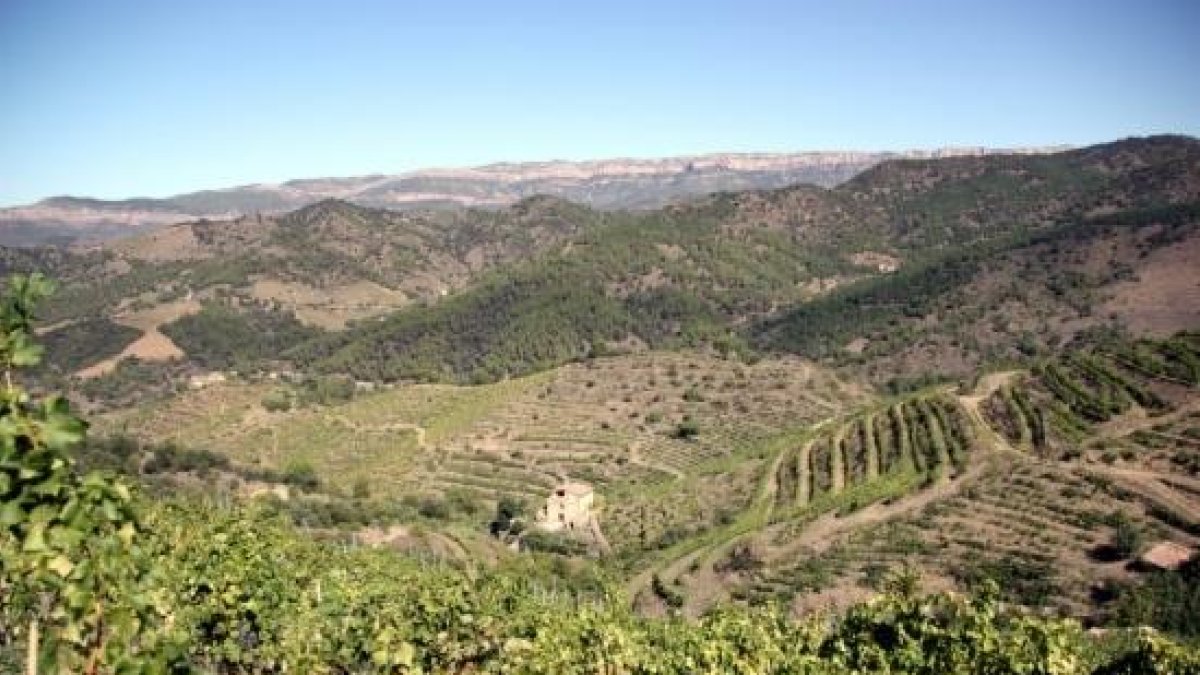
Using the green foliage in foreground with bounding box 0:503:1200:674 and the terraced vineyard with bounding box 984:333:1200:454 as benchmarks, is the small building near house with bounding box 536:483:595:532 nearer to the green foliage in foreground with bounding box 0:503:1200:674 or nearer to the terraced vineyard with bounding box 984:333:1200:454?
the terraced vineyard with bounding box 984:333:1200:454

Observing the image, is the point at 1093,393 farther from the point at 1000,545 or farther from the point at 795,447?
the point at 795,447

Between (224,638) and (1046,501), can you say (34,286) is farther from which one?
(1046,501)

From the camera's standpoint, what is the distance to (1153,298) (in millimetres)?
151500

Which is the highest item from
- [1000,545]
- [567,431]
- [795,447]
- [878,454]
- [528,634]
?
[528,634]

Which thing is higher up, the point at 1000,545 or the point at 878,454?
the point at 1000,545

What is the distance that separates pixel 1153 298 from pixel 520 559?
11904cm

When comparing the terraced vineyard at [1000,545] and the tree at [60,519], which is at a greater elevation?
the tree at [60,519]

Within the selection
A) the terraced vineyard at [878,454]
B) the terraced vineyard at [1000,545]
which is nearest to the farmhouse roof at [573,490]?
the terraced vineyard at [878,454]

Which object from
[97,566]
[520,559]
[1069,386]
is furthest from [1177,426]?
[97,566]

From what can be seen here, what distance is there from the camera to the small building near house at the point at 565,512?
294 feet

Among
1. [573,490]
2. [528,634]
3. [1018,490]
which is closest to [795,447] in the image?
[573,490]

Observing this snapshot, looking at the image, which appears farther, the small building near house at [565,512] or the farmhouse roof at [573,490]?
the farmhouse roof at [573,490]

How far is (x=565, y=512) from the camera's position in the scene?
9000 cm

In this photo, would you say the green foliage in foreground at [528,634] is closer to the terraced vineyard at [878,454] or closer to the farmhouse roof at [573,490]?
the terraced vineyard at [878,454]
